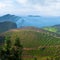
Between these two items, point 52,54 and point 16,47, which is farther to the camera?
point 52,54

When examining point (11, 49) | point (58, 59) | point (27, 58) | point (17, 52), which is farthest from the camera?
point (27, 58)

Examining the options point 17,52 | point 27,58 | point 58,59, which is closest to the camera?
point 17,52

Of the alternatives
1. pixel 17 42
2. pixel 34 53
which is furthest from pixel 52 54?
pixel 17 42

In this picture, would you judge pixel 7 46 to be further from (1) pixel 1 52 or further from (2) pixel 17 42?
(2) pixel 17 42

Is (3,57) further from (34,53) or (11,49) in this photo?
(34,53)

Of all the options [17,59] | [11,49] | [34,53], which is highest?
[11,49]

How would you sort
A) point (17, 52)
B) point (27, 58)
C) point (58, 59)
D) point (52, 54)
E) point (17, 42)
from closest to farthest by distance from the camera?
1. point (17, 52)
2. point (17, 42)
3. point (58, 59)
4. point (27, 58)
5. point (52, 54)

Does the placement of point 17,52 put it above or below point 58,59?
above

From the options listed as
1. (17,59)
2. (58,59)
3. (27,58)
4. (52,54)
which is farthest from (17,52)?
(52,54)

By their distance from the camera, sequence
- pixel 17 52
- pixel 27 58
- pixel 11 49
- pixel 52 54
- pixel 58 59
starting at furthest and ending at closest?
pixel 52 54, pixel 27 58, pixel 58 59, pixel 17 52, pixel 11 49
